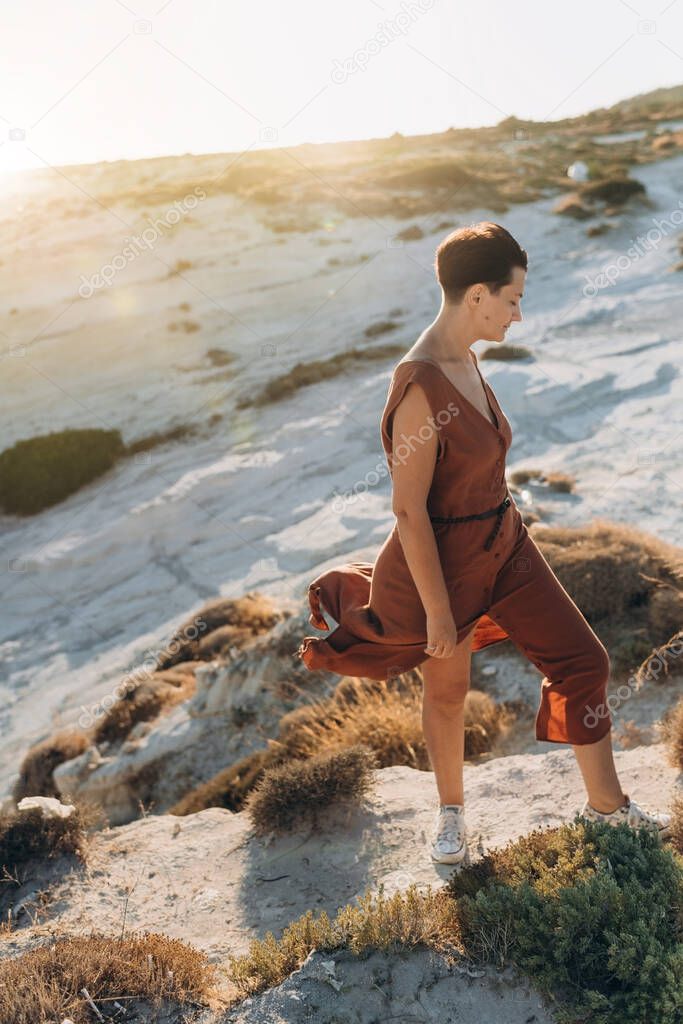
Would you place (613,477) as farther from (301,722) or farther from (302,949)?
(302,949)

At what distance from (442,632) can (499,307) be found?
3.71ft

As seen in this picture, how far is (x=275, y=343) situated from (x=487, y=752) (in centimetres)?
1430

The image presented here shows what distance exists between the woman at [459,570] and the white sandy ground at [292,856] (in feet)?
2.43

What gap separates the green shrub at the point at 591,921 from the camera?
8.20 ft

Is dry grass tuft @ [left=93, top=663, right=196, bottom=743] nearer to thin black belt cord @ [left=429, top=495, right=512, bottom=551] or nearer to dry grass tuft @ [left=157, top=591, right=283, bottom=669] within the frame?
dry grass tuft @ [left=157, top=591, right=283, bottom=669]

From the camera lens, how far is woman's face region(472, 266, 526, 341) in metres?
2.82

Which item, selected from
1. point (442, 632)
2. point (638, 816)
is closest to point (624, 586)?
point (638, 816)

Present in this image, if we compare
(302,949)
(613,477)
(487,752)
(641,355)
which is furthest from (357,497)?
(302,949)

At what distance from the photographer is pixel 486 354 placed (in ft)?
50.1

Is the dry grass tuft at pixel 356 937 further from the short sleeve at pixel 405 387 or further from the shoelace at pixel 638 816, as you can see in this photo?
the short sleeve at pixel 405 387

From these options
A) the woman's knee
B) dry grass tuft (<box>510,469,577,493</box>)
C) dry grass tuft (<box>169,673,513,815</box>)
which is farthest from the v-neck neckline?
dry grass tuft (<box>510,469,577,493</box>)

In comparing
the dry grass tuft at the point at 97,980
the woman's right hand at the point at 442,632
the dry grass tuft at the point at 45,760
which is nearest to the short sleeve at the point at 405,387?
the woman's right hand at the point at 442,632

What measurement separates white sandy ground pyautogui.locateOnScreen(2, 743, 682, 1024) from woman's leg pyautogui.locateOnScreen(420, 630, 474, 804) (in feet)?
1.40

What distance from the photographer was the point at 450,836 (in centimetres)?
363
